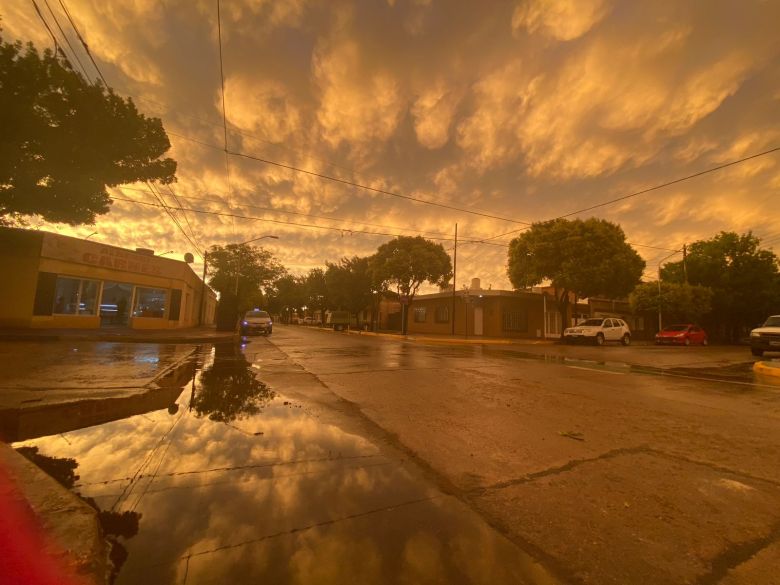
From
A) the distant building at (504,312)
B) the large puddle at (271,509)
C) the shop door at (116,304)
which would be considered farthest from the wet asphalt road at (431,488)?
the distant building at (504,312)

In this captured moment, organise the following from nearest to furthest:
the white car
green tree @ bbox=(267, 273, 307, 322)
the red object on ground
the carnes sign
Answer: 1. the red object on ground
2. the carnes sign
3. the white car
4. green tree @ bbox=(267, 273, 307, 322)

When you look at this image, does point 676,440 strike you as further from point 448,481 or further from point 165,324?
point 165,324

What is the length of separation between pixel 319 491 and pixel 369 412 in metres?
2.41

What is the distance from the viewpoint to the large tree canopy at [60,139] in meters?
11.1

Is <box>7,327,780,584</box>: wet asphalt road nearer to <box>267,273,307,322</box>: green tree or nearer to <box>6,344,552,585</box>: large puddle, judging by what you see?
<box>6,344,552,585</box>: large puddle

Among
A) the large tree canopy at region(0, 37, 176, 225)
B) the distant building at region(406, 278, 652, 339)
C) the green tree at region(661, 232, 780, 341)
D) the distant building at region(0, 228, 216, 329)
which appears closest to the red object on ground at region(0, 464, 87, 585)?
the large tree canopy at region(0, 37, 176, 225)

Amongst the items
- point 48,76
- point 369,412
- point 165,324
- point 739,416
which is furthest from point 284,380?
point 165,324

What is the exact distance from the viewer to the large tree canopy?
11.1 meters

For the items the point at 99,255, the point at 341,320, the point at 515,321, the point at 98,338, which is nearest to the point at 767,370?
the point at 515,321

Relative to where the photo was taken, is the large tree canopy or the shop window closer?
the large tree canopy

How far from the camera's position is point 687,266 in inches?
1430

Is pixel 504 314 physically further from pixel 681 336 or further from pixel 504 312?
pixel 681 336

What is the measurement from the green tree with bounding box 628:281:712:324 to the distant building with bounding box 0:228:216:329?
3787 cm

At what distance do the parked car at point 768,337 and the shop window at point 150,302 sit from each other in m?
32.1
